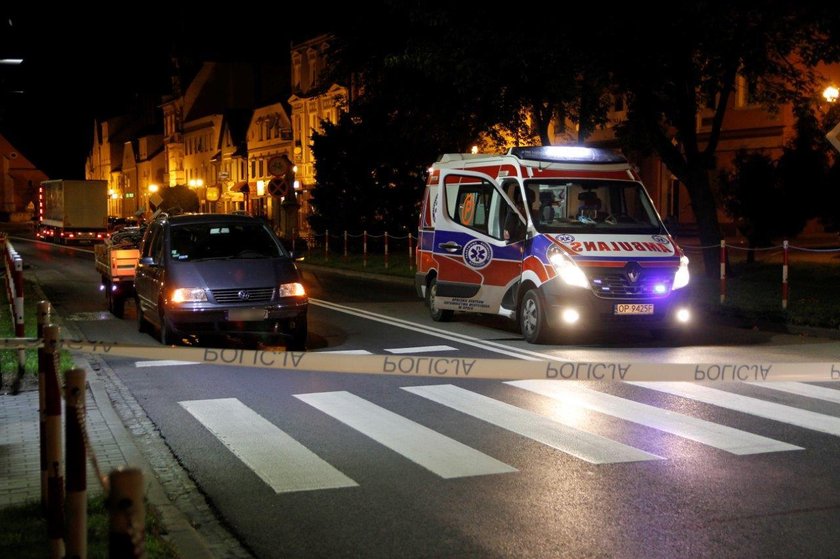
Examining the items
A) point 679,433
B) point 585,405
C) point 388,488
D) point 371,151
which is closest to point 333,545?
point 388,488

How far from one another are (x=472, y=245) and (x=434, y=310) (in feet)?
5.79

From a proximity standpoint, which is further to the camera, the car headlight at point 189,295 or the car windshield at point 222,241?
the car windshield at point 222,241

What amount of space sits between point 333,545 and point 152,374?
686cm

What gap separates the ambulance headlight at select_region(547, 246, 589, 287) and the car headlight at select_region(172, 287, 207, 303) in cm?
439

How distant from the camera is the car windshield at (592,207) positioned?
1445 centimetres

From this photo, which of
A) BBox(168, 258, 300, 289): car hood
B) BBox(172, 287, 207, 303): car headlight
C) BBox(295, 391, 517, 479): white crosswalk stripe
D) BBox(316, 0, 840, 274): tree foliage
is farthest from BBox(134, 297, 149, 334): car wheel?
BBox(316, 0, 840, 274): tree foliage

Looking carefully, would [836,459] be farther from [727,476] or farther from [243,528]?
[243,528]

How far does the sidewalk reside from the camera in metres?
5.95

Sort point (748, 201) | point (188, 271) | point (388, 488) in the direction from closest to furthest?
1. point (388, 488)
2. point (188, 271)
3. point (748, 201)

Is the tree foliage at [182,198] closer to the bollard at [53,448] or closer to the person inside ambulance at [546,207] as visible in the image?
the person inside ambulance at [546,207]

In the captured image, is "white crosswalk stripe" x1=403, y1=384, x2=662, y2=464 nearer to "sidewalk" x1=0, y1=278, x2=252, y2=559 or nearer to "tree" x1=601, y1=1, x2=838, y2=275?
"sidewalk" x1=0, y1=278, x2=252, y2=559

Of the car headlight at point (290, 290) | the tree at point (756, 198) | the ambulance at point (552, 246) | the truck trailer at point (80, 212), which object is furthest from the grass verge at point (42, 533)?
the truck trailer at point (80, 212)

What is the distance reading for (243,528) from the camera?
245 inches

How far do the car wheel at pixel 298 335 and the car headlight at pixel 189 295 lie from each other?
117 cm
